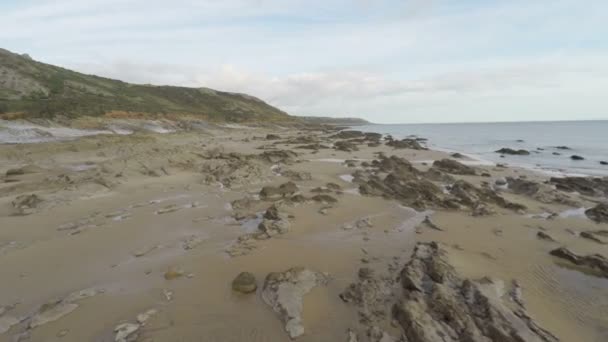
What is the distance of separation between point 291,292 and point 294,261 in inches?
53.4

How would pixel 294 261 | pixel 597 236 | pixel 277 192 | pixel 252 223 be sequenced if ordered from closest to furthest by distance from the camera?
1. pixel 294 261
2. pixel 597 236
3. pixel 252 223
4. pixel 277 192

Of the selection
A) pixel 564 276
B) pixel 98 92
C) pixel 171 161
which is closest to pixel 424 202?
pixel 564 276

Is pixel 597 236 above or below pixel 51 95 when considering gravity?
below

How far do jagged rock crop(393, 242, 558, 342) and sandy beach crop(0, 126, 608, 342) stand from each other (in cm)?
3

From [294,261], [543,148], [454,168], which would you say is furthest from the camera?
[543,148]

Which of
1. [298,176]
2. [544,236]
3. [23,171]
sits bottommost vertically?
[544,236]

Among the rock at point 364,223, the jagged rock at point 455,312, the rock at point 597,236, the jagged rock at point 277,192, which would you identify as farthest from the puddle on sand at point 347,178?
the jagged rock at point 455,312

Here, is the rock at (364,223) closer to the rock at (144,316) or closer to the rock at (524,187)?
the rock at (144,316)

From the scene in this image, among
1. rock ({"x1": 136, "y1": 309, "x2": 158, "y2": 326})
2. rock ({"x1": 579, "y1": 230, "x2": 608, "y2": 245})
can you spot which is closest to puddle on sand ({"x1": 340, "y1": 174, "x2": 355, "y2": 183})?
rock ({"x1": 579, "y1": 230, "x2": 608, "y2": 245})

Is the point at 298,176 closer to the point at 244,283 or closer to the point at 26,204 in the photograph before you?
the point at 244,283

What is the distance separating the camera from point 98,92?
59000mm

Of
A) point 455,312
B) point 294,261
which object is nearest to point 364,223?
point 294,261

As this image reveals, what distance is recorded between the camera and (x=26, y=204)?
9.90 m

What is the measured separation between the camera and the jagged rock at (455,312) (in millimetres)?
4105
